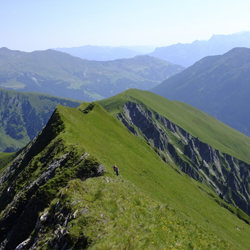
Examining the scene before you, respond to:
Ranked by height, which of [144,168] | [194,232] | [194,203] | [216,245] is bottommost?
[194,203]

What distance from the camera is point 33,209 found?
3125cm

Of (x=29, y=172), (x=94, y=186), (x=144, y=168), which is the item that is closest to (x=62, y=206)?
(x=94, y=186)

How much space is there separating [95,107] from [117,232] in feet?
278

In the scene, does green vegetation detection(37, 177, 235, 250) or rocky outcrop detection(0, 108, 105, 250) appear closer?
green vegetation detection(37, 177, 235, 250)

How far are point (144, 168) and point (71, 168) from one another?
32.6 m

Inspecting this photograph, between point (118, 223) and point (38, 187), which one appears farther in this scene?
point (38, 187)

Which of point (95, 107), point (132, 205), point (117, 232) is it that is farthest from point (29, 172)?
point (95, 107)

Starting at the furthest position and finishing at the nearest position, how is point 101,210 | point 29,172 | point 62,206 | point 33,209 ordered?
point 29,172 < point 33,209 < point 62,206 < point 101,210

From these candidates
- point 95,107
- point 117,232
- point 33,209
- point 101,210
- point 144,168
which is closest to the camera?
point 117,232

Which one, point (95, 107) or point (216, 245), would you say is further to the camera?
point (95, 107)

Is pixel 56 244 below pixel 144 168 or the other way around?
the other way around

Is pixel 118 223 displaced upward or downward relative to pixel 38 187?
upward

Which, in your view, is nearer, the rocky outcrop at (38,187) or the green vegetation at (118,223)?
the green vegetation at (118,223)

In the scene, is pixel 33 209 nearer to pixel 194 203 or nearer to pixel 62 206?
pixel 62 206
